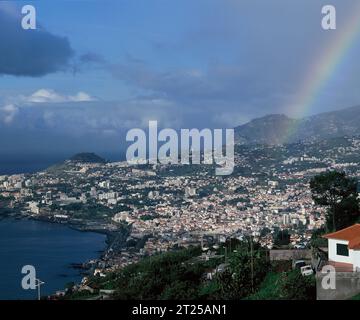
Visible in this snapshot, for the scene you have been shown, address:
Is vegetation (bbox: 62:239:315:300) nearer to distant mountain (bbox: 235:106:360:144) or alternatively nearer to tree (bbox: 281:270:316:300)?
tree (bbox: 281:270:316:300)

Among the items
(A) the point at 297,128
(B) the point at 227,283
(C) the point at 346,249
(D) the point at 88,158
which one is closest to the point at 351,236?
(C) the point at 346,249

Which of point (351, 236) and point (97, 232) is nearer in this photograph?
point (351, 236)

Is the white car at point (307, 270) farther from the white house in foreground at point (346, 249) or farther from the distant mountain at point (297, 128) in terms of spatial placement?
the distant mountain at point (297, 128)

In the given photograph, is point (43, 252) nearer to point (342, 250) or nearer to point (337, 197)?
point (337, 197)

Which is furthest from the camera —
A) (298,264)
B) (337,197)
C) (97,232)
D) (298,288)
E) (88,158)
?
(88,158)

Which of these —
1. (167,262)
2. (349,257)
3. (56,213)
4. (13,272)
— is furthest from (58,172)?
(349,257)

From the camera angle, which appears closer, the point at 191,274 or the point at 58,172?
the point at 191,274
